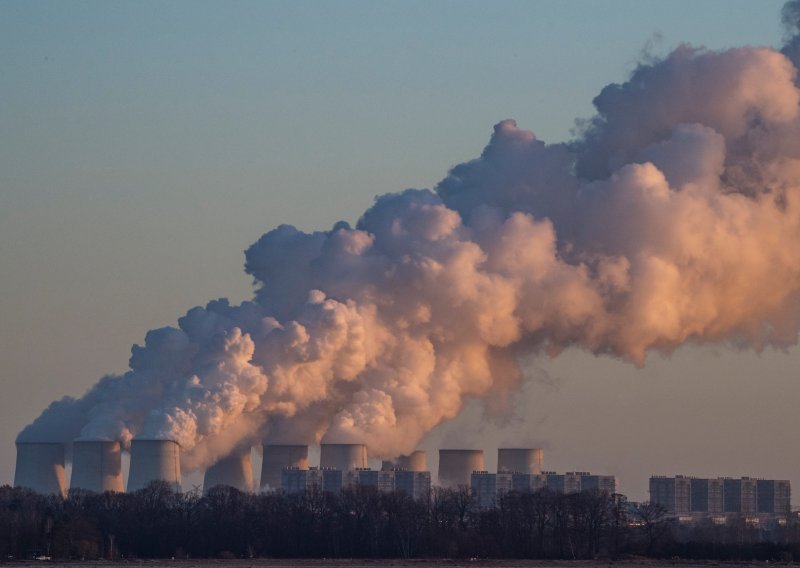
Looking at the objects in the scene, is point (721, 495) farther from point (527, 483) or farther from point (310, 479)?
point (310, 479)

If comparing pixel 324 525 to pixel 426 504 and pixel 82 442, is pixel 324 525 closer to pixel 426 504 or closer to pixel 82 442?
pixel 426 504

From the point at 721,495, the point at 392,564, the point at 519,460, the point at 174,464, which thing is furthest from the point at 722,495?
the point at 392,564

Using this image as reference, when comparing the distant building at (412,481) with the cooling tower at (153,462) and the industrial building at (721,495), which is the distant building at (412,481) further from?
the industrial building at (721,495)

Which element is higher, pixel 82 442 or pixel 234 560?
pixel 82 442

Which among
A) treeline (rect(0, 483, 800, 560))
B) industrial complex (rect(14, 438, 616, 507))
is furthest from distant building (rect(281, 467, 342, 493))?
treeline (rect(0, 483, 800, 560))

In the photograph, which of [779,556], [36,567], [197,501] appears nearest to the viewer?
[36,567]

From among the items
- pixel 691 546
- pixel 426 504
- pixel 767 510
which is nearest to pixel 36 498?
pixel 426 504
